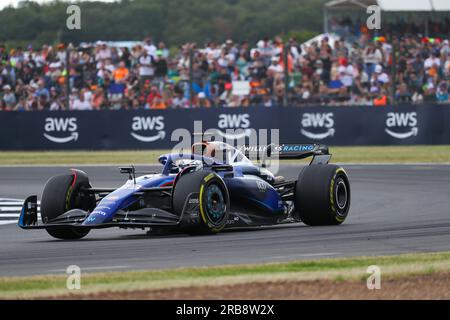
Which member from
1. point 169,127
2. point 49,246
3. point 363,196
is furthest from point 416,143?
point 49,246

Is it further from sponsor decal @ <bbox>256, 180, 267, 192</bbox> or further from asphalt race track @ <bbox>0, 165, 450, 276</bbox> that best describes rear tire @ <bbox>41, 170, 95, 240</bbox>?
sponsor decal @ <bbox>256, 180, 267, 192</bbox>

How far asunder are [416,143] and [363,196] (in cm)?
969

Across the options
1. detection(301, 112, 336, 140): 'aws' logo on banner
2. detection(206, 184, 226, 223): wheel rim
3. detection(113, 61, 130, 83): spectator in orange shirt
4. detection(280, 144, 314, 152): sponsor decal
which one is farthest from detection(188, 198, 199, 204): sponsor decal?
detection(113, 61, 130, 83): spectator in orange shirt

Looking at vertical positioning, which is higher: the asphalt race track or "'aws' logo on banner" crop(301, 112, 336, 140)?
"'aws' logo on banner" crop(301, 112, 336, 140)

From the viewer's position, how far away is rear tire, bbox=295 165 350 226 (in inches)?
513

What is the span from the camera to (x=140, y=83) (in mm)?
28891

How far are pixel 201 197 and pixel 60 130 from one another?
1818 centimetres

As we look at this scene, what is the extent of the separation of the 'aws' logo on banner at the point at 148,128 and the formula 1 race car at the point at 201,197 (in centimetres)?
1456

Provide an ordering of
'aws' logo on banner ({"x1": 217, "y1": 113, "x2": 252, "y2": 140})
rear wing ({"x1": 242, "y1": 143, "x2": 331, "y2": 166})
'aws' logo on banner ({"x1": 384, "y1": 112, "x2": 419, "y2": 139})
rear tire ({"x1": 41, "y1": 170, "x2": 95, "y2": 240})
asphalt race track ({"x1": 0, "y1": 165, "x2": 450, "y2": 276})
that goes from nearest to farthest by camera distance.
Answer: asphalt race track ({"x1": 0, "y1": 165, "x2": 450, "y2": 276}) → rear tire ({"x1": 41, "y1": 170, "x2": 95, "y2": 240}) → rear wing ({"x1": 242, "y1": 143, "x2": 331, "y2": 166}) → 'aws' logo on banner ({"x1": 384, "y1": 112, "x2": 419, "y2": 139}) → 'aws' logo on banner ({"x1": 217, "y1": 113, "x2": 252, "y2": 140})

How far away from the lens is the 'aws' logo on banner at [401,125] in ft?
89.2

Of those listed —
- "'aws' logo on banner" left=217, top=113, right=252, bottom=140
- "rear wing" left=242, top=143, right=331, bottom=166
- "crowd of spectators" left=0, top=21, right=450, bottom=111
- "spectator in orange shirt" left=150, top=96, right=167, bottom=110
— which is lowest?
"'aws' logo on banner" left=217, top=113, right=252, bottom=140

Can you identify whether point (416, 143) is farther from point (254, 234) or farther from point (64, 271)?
point (64, 271)

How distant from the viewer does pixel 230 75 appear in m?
28.5

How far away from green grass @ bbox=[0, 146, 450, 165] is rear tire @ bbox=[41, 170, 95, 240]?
42.3 feet
